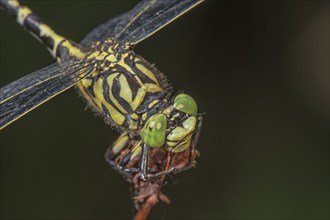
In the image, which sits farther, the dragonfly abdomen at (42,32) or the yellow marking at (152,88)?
the dragonfly abdomen at (42,32)

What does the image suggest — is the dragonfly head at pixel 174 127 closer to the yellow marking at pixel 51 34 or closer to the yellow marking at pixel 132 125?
the yellow marking at pixel 132 125

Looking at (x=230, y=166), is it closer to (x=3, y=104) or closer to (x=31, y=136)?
(x=31, y=136)

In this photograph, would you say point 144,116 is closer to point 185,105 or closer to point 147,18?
point 185,105

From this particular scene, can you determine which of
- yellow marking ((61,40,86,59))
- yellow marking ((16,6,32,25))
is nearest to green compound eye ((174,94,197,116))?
yellow marking ((61,40,86,59))

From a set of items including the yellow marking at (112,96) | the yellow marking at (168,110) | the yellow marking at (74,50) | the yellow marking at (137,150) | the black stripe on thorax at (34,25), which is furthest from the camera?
the black stripe on thorax at (34,25)

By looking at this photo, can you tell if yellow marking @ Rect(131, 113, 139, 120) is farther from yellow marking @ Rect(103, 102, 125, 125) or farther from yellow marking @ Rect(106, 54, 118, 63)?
yellow marking @ Rect(106, 54, 118, 63)

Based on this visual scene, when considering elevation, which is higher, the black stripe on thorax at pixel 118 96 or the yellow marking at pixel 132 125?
the black stripe on thorax at pixel 118 96

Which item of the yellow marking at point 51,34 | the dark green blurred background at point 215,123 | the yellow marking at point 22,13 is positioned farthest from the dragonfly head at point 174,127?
the yellow marking at point 22,13

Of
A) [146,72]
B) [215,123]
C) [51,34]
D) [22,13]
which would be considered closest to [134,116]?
[146,72]

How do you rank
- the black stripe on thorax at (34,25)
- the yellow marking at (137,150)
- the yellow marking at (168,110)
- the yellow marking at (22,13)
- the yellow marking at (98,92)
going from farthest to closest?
the yellow marking at (22,13), the black stripe on thorax at (34,25), the yellow marking at (98,92), the yellow marking at (137,150), the yellow marking at (168,110)
